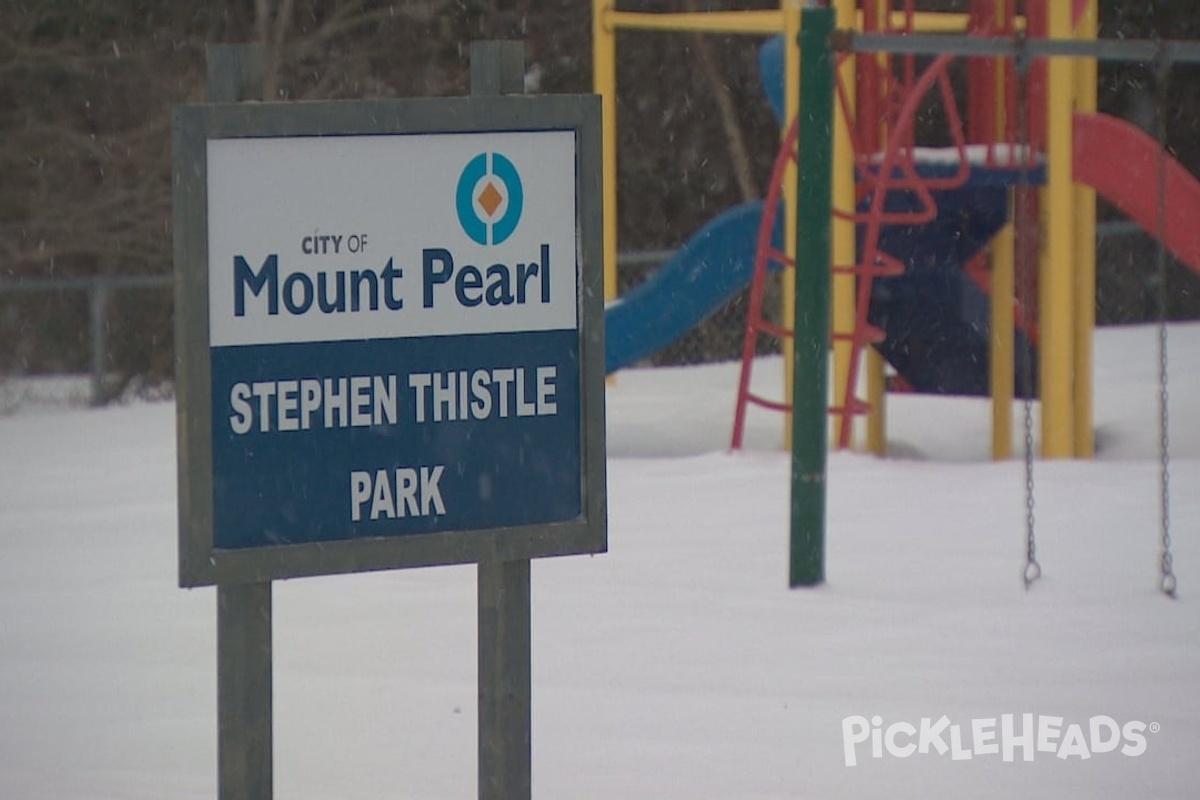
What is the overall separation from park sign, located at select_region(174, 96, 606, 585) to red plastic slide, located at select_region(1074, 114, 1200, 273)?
20.3 feet

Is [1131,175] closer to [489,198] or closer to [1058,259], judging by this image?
[1058,259]

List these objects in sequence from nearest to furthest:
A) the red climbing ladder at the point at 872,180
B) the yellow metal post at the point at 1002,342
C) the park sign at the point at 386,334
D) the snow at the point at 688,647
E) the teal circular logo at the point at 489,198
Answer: the park sign at the point at 386,334 → the teal circular logo at the point at 489,198 → the snow at the point at 688,647 → the red climbing ladder at the point at 872,180 → the yellow metal post at the point at 1002,342

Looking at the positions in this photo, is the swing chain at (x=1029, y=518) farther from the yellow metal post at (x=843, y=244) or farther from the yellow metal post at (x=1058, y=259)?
the yellow metal post at (x=843, y=244)

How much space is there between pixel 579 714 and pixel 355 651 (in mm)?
1070

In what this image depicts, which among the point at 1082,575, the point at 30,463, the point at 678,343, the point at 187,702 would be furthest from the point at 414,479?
the point at 678,343

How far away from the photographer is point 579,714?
4.86 meters

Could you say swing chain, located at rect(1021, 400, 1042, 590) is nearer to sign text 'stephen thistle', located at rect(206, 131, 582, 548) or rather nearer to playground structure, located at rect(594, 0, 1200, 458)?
playground structure, located at rect(594, 0, 1200, 458)


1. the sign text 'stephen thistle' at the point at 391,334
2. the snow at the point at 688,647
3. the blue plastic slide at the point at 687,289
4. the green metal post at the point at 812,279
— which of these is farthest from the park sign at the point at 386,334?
the blue plastic slide at the point at 687,289

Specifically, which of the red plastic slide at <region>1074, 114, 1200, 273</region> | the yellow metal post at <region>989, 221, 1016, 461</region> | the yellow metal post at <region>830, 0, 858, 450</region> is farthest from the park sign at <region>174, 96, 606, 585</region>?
the yellow metal post at <region>989, 221, 1016, 461</region>

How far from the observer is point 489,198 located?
3367mm

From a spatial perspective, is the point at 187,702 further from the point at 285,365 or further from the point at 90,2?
the point at 90,2

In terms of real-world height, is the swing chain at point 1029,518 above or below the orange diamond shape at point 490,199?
below

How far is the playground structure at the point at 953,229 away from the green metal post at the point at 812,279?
6.54 feet

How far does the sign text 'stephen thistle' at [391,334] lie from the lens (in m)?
3.22
